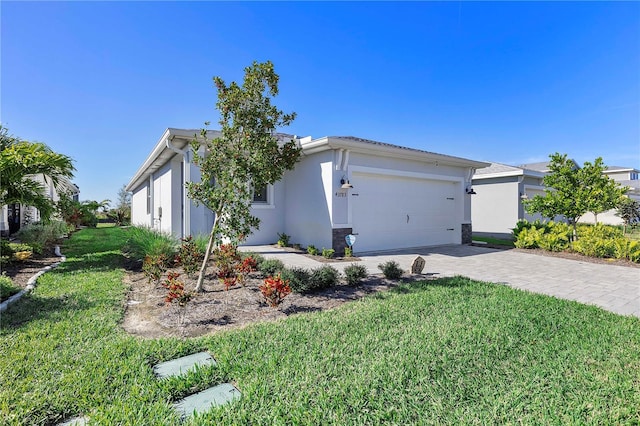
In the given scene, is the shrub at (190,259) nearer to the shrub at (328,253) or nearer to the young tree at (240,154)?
the young tree at (240,154)

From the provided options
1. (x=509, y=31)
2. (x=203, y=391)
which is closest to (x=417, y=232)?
(x=509, y=31)

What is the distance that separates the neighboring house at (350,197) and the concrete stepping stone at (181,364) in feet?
20.1

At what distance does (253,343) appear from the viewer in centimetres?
309

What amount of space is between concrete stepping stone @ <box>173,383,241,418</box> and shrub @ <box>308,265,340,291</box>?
2736 mm

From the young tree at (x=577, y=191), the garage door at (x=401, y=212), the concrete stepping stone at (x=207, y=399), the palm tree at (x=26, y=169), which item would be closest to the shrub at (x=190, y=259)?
the concrete stepping stone at (x=207, y=399)

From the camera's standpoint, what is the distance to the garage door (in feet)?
31.6

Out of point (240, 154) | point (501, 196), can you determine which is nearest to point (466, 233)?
point (501, 196)

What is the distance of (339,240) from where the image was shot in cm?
885

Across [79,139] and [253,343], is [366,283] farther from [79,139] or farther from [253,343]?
[79,139]

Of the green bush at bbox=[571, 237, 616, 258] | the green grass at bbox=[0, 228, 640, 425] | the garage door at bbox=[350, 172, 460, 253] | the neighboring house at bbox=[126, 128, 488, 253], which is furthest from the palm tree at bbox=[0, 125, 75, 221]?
the green bush at bbox=[571, 237, 616, 258]

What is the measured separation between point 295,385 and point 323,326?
124 cm

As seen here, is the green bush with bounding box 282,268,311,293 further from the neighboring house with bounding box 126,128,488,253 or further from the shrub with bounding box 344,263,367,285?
the neighboring house with bounding box 126,128,488,253

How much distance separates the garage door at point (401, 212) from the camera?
31.6 ft

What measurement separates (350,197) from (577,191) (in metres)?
7.79
